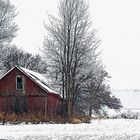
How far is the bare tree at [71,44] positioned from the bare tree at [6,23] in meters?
17.2

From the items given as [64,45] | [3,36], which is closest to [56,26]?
[64,45]

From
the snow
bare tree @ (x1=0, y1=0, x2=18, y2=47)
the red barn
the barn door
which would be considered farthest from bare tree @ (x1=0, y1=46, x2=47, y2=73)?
the snow

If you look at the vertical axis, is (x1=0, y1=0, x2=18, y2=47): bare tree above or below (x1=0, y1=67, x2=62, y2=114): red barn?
above

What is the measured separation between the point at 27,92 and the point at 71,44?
7252mm

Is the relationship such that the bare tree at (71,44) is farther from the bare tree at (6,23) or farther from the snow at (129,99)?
the snow at (129,99)

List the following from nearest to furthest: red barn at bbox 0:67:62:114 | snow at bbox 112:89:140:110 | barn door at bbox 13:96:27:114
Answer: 1. barn door at bbox 13:96:27:114
2. red barn at bbox 0:67:62:114
3. snow at bbox 112:89:140:110

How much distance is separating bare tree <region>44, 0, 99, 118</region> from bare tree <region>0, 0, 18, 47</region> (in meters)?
17.2

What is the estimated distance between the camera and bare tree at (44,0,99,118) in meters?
45.3

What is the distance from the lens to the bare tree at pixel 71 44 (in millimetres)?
45312

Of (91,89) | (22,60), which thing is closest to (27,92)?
(91,89)

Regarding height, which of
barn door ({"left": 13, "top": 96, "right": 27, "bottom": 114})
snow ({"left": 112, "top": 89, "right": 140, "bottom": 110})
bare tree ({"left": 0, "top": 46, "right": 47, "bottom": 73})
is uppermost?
bare tree ({"left": 0, "top": 46, "right": 47, "bottom": 73})

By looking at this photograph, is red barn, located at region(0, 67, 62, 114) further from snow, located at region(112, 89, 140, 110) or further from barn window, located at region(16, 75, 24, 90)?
snow, located at region(112, 89, 140, 110)

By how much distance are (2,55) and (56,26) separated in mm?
22275

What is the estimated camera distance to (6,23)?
203 ft
